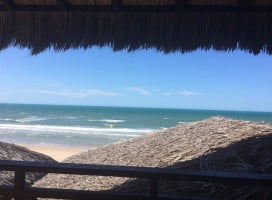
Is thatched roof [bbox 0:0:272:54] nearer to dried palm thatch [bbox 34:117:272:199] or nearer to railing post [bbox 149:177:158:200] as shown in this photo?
dried palm thatch [bbox 34:117:272:199]

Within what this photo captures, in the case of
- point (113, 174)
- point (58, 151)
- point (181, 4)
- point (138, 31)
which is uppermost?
point (181, 4)

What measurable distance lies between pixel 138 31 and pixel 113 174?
1.45 metres

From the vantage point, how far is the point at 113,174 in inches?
97.2

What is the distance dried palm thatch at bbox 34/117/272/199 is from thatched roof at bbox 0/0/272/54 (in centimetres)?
116

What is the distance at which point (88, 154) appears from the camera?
8.20 meters

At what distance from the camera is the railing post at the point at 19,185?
2.66 m

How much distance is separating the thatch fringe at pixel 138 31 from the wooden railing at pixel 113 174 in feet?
4.42

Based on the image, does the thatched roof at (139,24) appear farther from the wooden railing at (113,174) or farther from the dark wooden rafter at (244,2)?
the wooden railing at (113,174)

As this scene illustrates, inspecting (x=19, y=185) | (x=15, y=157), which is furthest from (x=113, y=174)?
(x=15, y=157)

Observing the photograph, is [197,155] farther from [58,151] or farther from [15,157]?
[58,151]

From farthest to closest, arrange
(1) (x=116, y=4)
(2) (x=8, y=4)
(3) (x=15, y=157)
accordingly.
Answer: (3) (x=15, y=157)
(2) (x=8, y=4)
(1) (x=116, y=4)

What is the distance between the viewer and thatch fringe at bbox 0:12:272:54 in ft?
11.1

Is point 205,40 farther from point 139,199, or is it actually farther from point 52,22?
point 139,199

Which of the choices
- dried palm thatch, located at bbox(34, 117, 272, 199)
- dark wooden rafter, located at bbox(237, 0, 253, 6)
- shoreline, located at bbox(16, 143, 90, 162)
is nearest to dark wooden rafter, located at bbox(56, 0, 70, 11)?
dark wooden rafter, located at bbox(237, 0, 253, 6)
